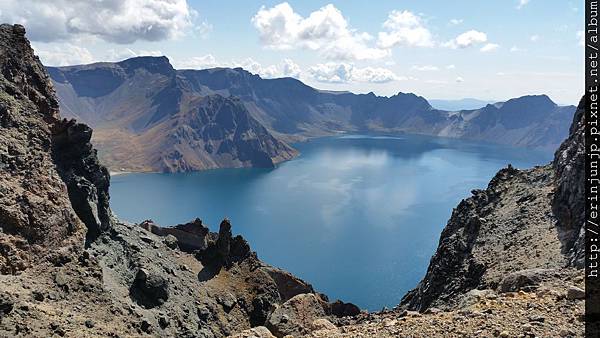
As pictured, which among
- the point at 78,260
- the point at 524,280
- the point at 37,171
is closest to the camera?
the point at 524,280

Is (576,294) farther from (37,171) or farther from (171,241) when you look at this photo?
(171,241)

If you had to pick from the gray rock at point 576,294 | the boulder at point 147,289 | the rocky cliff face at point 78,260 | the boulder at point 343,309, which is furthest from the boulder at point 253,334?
the boulder at point 343,309

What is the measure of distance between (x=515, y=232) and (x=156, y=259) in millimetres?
42697

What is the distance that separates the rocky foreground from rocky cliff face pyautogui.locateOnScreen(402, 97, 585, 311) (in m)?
0.19

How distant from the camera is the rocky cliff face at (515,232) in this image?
39.1 m

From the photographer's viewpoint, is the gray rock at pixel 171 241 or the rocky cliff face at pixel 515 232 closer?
the rocky cliff face at pixel 515 232

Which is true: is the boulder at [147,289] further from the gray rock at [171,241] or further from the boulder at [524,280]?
the boulder at [524,280]

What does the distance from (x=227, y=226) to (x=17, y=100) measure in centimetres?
3462

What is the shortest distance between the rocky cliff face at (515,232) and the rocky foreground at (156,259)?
0.19m

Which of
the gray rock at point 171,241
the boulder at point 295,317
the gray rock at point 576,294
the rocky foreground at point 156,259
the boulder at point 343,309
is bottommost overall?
the boulder at point 343,309

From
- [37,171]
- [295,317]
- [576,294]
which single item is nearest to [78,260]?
[37,171]

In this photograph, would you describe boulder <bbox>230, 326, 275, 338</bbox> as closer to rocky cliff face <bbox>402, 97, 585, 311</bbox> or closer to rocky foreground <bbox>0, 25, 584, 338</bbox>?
rocky foreground <bbox>0, 25, 584, 338</bbox>

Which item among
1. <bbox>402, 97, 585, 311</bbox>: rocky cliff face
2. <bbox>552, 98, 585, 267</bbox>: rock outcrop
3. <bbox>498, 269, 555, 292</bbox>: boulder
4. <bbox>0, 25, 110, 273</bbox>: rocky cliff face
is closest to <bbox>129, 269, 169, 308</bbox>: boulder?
<bbox>0, 25, 110, 273</bbox>: rocky cliff face

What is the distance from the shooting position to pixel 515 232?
48.0 meters
